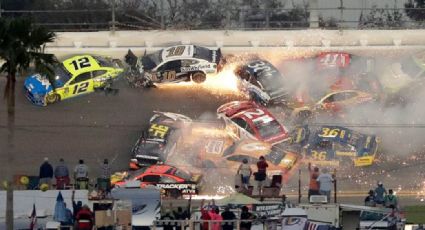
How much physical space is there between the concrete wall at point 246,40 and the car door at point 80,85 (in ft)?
13.4

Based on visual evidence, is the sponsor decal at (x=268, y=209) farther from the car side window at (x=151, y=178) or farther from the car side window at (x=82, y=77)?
the car side window at (x=82, y=77)

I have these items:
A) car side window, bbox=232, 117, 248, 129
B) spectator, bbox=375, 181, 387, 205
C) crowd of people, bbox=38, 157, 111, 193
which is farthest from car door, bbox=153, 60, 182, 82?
spectator, bbox=375, 181, 387, 205

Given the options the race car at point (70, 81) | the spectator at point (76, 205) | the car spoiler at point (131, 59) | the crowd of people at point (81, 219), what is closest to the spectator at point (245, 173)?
the spectator at point (76, 205)

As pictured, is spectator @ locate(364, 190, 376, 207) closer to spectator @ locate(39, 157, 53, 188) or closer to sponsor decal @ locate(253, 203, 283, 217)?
sponsor decal @ locate(253, 203, 283, 217)

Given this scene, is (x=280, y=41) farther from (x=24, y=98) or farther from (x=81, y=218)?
(x=81, y=218)

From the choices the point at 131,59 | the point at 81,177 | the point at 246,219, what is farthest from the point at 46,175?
the point at 131,59

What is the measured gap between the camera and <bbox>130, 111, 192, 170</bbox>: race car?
4922cm

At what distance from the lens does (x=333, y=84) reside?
55125 millimetres

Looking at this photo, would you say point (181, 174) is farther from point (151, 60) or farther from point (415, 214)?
point (151, 60)

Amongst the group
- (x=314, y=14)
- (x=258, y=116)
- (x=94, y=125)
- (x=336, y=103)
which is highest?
(x=314, y=14)

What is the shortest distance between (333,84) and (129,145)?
23.3 feet

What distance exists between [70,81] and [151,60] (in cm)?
295

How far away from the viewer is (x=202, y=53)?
56812mm

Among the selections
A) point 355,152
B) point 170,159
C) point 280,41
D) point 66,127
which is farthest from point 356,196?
point 280,41
